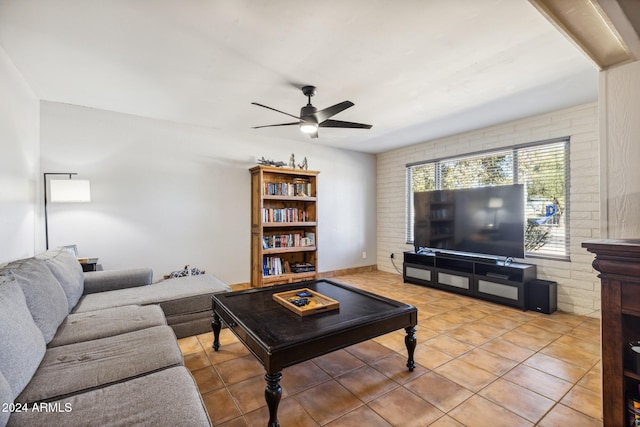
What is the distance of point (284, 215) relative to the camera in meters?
4.56

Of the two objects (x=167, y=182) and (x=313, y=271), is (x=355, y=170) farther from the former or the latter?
(x=167, y=182)

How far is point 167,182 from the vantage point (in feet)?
12.7

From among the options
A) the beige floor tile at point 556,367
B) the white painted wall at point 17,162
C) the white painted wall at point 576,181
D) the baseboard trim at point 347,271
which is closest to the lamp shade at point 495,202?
the white painted wall at point 576,181

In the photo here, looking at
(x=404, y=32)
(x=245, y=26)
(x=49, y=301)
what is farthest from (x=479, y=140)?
(x=49, y=301)

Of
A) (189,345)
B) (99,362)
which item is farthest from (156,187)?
(99,362)

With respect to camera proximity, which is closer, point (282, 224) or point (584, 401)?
point (584, 401)

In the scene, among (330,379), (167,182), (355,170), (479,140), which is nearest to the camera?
(330,379)

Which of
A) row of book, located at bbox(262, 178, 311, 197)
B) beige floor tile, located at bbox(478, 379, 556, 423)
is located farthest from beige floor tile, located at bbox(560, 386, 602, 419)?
row of book, located at bbox(262, 178, 311, 197)

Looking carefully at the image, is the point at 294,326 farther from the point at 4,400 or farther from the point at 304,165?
the point at 304,165

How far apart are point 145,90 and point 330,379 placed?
10.2 feet

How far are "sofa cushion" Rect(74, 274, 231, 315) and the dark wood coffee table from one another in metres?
0.47

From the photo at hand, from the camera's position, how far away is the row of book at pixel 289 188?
14.5ft

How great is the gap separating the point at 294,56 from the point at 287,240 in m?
2.86

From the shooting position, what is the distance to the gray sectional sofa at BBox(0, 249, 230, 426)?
108cm
